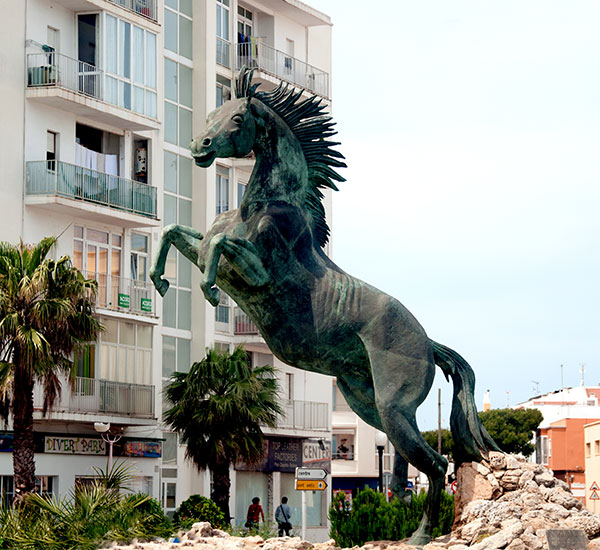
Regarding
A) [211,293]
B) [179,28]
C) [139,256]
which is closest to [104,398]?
[139,256]

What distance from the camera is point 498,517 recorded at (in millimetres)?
12172

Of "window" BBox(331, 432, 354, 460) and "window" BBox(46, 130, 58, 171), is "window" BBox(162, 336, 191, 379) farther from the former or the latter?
"window" BBox(331, 432, 354, 460)

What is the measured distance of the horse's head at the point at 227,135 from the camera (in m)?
11.9

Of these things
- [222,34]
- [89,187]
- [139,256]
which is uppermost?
[222,34]

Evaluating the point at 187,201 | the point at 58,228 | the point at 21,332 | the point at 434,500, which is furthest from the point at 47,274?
the point at 434,500

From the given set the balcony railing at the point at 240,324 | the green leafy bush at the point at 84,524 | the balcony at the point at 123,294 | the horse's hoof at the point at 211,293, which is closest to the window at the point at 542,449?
the balcony railing at the point at 240,324

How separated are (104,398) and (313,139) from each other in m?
27.6

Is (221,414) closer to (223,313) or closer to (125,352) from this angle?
(125,352)

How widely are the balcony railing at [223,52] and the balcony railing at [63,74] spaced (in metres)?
8.83

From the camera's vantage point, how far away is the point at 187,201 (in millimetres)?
46094

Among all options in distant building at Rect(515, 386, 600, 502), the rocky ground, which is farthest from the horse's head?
distant building at Rect(515, 386, 600, 502)

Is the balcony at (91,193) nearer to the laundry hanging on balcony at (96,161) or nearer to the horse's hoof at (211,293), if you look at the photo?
the laundry hanging on balcony at (96,161)

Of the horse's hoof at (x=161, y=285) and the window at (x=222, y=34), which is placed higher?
the window at (x=222, y=34)

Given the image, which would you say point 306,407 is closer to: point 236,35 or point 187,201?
point 187,201
